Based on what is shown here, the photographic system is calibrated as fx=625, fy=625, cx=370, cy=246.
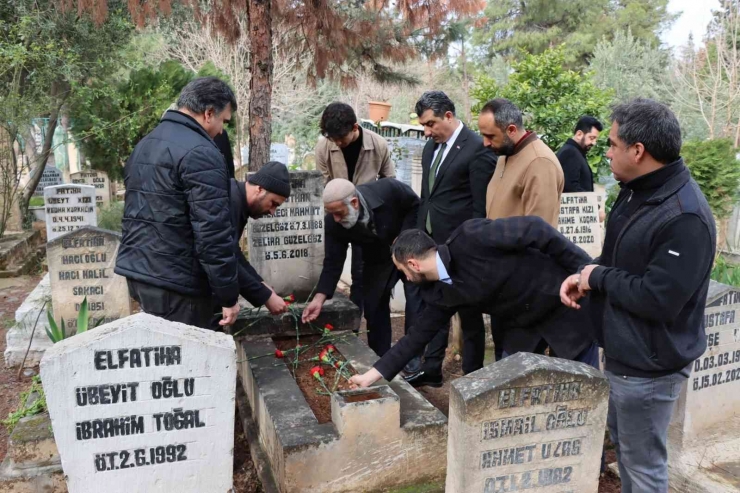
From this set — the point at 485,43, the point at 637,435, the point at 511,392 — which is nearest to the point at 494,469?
the point at 511,392

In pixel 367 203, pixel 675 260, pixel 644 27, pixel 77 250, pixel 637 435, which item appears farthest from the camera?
pixel 644 27

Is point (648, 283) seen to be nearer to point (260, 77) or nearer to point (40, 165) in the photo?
point (260, 77)

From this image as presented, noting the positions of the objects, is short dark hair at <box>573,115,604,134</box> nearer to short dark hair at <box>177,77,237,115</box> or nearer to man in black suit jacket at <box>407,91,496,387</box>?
man in black suit jacket at <box>407,91,496,387</box>

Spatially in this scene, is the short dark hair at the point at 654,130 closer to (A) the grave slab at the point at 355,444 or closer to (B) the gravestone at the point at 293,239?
(A) the grave slab at the point at 355,444

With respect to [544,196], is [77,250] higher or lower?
lower

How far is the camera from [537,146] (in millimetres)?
3383

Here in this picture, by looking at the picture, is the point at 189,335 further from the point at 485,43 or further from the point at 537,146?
the point at 485,43

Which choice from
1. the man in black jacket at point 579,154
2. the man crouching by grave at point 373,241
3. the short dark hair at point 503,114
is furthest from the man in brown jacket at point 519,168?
the man in black jacket at point 579,154

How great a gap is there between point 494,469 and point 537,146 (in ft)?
6.06

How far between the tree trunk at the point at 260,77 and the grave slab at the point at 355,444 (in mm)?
3632

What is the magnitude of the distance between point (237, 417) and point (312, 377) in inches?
23.0

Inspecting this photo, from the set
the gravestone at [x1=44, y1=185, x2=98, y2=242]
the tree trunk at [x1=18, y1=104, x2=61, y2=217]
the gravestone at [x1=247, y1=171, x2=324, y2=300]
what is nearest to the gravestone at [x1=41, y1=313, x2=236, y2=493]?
the gravestone at [x1=247, y1=171, x2=324, y2=300]

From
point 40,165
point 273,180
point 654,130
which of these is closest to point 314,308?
point 273,180

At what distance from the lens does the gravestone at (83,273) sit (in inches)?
199
